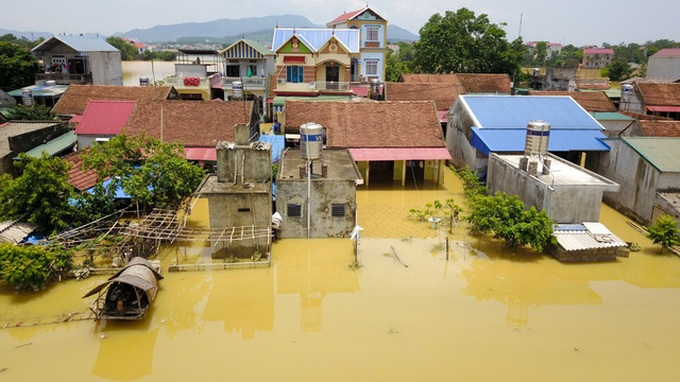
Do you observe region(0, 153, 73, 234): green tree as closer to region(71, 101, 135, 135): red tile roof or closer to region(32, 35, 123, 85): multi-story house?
region(71, 101, 135, 135): red tile roof

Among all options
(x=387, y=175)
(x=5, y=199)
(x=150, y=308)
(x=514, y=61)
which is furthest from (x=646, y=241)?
(x=514, y=61)

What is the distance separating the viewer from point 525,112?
2436cm

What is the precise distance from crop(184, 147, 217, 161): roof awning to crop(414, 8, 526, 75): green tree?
29.1m

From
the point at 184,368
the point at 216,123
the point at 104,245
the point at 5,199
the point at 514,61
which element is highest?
the point at 514,61

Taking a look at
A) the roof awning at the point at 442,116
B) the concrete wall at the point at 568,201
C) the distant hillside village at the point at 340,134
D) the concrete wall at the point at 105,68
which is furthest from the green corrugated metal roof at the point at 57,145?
the concrete wall at the point at 568,201

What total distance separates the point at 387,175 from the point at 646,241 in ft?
37.5

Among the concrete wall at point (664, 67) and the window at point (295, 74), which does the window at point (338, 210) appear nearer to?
the window at point (295, 74)

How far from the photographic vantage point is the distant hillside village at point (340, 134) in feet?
54.1

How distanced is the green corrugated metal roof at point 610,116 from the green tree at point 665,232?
52.7ft

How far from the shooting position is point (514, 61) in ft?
148

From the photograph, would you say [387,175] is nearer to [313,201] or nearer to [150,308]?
[313,201]

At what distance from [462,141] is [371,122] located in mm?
4863

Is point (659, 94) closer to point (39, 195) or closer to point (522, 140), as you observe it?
point (522, 140)

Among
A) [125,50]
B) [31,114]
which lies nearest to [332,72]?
[31,114]
